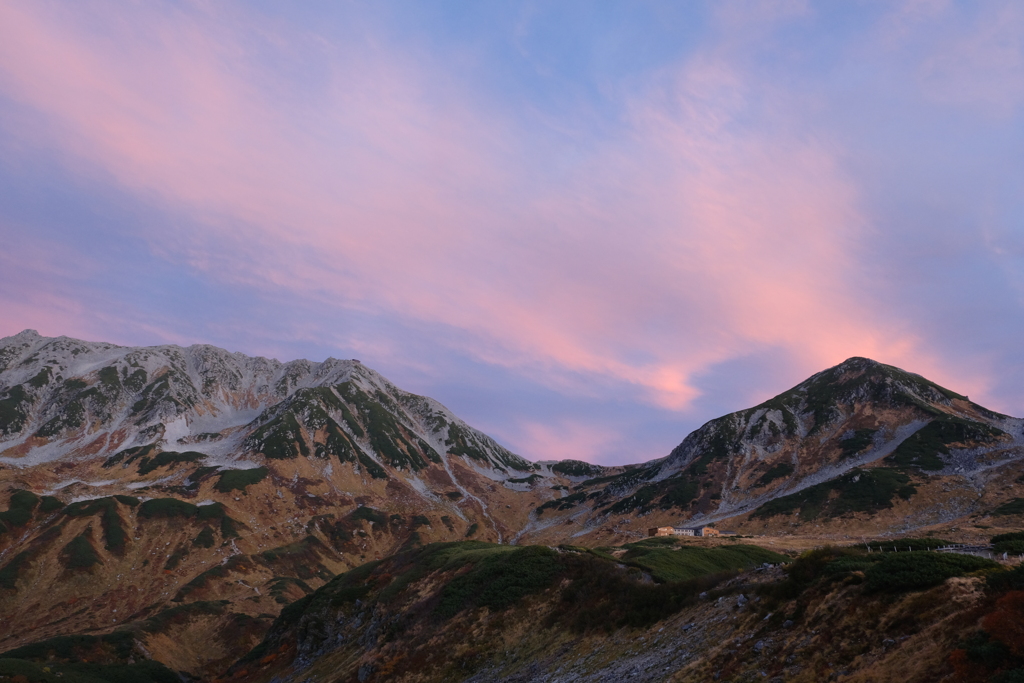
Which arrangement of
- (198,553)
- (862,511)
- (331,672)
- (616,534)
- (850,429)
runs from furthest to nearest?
(850,429) → (616,534) → (198,553) → (862,511) → (331,672)

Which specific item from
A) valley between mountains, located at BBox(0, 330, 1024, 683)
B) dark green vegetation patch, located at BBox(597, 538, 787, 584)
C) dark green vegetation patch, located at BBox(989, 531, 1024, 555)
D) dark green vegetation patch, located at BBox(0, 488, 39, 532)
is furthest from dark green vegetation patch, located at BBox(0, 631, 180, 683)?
dark green vegetation patch, located at BBox(989, 531, 1024, 555)

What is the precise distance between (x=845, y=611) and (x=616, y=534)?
142 m

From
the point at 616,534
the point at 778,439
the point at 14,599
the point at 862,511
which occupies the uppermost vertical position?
the point at 778,439

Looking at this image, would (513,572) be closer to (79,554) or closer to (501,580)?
(501,580)

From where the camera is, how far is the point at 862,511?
414ft

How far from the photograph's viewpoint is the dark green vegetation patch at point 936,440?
14700cm

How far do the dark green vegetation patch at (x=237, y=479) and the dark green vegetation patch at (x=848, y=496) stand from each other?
16074 centimetres

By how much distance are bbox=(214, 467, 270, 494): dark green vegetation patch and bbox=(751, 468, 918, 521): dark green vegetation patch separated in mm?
160741

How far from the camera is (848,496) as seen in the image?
5320 inches

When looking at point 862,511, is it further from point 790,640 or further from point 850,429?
point 790,640

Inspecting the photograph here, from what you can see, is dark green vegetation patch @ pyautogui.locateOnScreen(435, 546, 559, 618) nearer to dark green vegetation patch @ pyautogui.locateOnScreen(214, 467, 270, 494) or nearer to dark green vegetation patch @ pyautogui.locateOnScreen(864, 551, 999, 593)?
dark green vegetation patch @ pyautogui.locateOnScreen(864, 551, 999, 593)

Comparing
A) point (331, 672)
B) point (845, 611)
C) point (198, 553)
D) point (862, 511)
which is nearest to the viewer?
point (845, 611)

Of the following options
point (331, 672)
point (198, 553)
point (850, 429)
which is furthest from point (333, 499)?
point (850, 429)

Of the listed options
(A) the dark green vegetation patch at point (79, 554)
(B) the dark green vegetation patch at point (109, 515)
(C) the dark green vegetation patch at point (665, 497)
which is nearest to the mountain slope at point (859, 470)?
(C) the dark green vegetation patch at point (665, 497)
